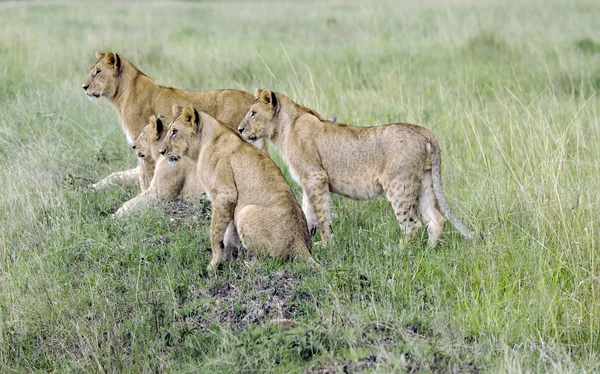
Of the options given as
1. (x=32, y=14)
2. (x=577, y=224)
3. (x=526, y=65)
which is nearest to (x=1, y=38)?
(x=32, y=14)

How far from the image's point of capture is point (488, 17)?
1773cm

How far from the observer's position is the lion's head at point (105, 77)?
28.9ft

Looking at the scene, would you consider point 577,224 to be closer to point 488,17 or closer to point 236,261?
point 236,261

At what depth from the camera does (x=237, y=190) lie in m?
6.80

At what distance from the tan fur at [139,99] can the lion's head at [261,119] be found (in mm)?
614

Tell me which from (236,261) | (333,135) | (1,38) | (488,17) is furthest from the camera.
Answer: (488,17)

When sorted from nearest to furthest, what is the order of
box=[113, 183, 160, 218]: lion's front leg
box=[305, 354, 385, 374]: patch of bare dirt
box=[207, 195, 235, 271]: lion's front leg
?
box=[305, 354, 385, 374]: patch of bare dirt < box=[207, 195, 235, 271]: lion's front leg < box=[113, 183, 160, 218]: lion's front leg

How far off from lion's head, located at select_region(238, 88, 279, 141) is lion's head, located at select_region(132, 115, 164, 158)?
2.34ft

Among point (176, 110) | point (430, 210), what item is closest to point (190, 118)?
point (176, 110)

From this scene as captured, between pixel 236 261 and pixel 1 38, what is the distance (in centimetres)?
1092

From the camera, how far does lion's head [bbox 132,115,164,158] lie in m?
7.61

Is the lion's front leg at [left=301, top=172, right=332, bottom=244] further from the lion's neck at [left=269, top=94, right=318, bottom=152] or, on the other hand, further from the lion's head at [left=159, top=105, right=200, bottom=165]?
the lion's head at [left=159, top=105, right=200, bottom=165]

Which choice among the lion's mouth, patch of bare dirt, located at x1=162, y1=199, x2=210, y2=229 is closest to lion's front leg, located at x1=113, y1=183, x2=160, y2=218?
patch of bare dirt, located at x1=162, y1=199, x2=210, y2=229

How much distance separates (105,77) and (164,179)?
144 cm
